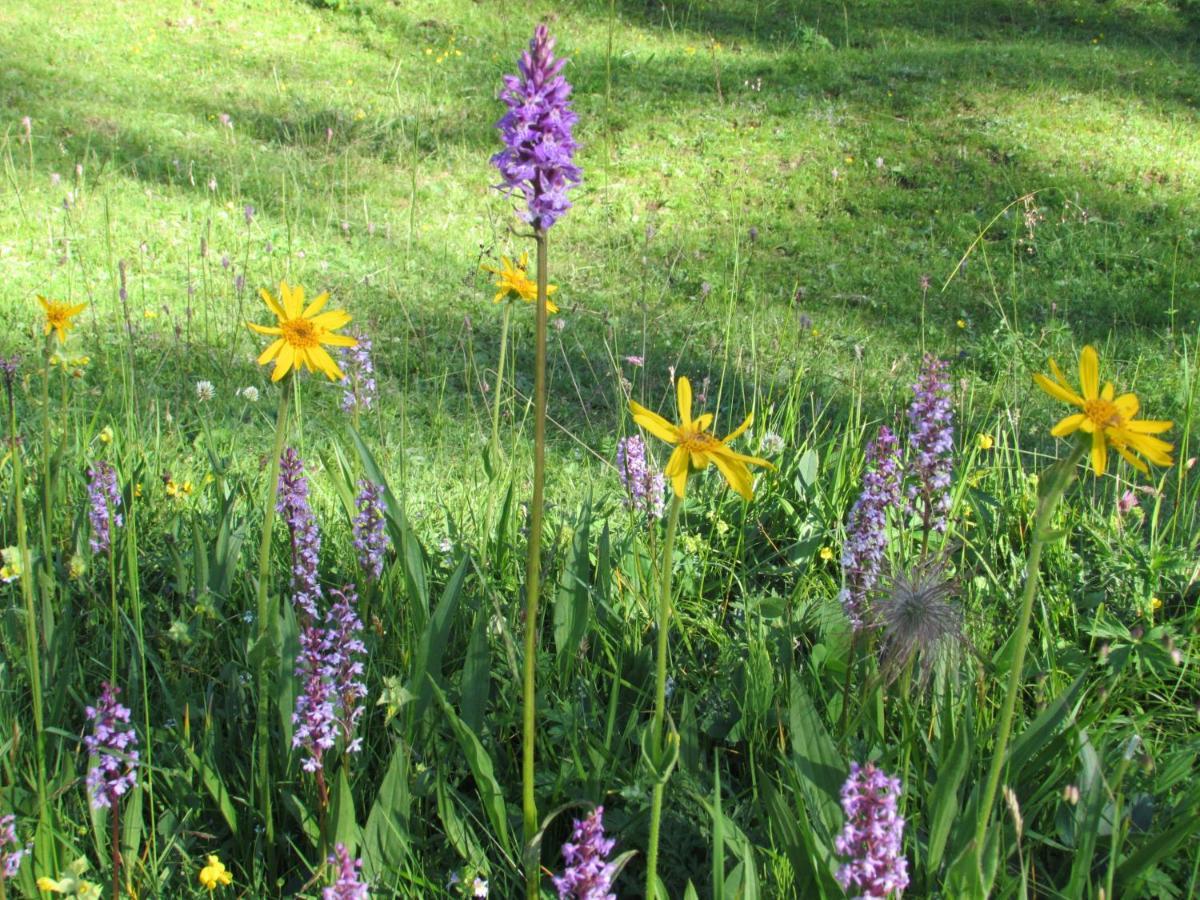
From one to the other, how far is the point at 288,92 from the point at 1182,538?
7.36 m

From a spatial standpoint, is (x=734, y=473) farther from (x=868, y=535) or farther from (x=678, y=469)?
(x=868, y=535)

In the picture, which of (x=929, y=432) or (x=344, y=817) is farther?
(x=929, y=432)

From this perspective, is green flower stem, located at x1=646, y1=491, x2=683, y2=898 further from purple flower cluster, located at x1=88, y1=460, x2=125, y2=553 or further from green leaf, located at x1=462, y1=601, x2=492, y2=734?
purple flower cluster, located at x1=88, y1=460, x2=125, y2=553

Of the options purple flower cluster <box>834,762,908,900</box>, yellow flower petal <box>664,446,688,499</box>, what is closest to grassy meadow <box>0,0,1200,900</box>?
purple flower cluster <box>834,762,908,900</box>

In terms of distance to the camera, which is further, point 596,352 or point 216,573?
point 596,352

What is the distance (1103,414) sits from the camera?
1.06 m

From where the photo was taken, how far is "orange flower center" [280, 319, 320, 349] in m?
1.42

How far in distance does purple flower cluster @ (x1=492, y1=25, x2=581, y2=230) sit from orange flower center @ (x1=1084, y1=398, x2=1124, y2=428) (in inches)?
23.4

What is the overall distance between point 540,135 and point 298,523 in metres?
0.98

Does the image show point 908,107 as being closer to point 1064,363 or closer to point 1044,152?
point 1044,152

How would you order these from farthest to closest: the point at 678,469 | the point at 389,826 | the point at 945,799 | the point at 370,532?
1. the point at 370,532
2. the point at 389,826
3. the point at 945,799
4. the point at 678,469

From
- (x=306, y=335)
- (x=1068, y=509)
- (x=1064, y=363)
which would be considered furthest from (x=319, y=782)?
(x=1064, y=363)

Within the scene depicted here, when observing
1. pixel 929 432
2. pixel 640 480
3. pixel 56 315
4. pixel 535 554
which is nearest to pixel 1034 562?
pixel 535 554

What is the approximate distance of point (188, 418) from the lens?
12.0 ft
